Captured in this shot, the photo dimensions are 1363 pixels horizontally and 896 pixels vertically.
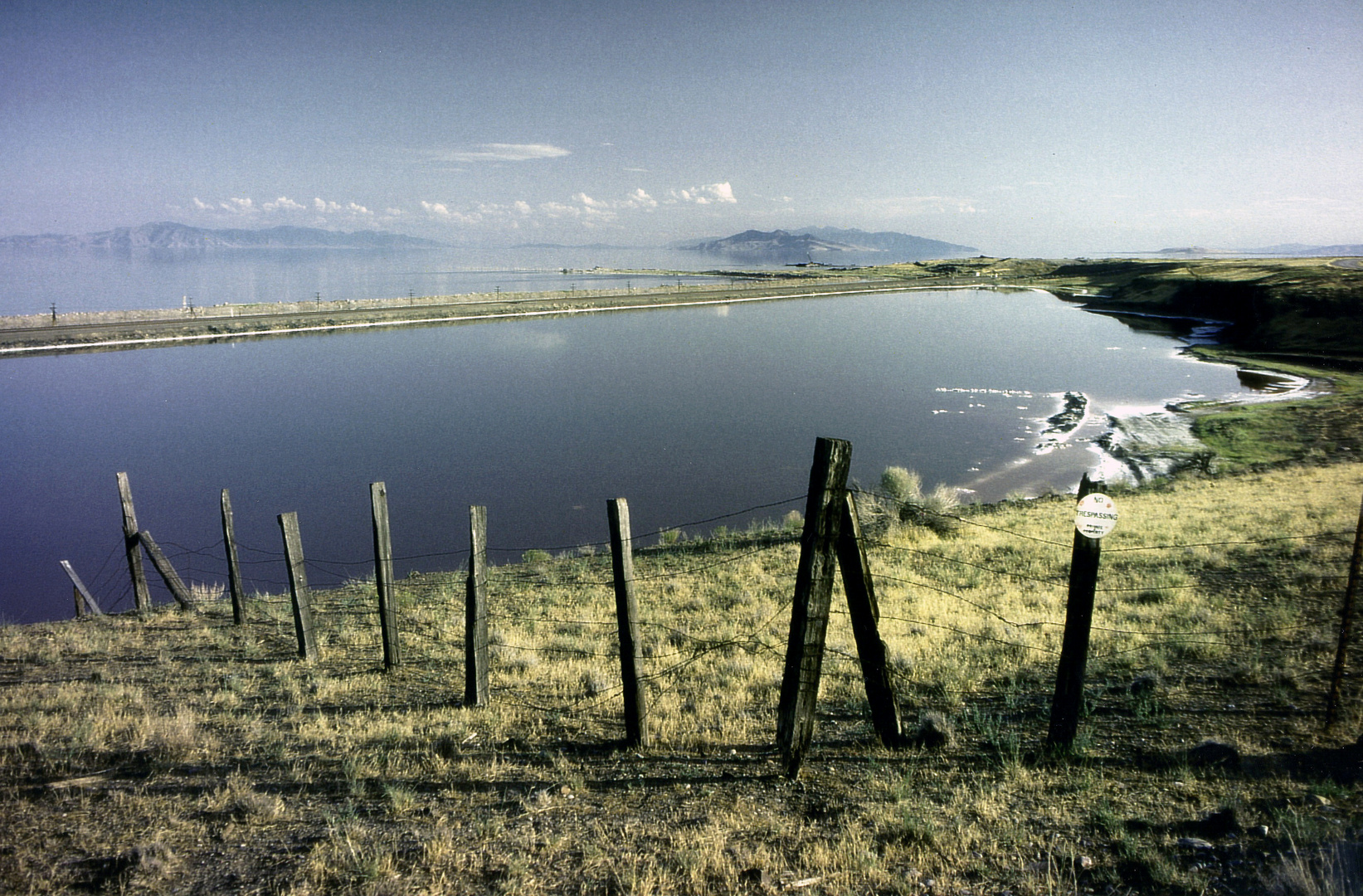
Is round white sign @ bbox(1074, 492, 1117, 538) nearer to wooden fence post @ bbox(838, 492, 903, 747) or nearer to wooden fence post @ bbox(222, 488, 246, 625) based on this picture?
wooden fence post @ bbox(838, 492, 903, 747)

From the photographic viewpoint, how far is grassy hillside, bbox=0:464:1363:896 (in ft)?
13.5

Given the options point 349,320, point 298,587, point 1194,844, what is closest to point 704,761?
point 1194,844

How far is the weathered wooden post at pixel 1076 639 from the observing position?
16.4 ft

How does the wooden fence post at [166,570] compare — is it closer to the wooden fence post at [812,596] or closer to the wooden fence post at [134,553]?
the wooden fence post at [134,553]

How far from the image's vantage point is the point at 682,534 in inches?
798

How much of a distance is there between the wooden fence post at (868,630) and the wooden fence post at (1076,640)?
1067 mm

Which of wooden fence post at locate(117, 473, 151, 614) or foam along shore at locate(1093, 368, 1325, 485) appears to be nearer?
wooden fence post at locate(117, 473, 151, 614)

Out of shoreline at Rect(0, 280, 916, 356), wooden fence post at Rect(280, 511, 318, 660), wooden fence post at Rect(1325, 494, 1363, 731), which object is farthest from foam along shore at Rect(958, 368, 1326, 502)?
shoreline at Rect(0, 280, 916, 356)

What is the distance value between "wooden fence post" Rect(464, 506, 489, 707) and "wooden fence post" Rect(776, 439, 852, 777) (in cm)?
309

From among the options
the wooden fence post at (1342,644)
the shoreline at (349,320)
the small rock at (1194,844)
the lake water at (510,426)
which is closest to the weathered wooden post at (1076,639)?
the small rock at (1194,844)

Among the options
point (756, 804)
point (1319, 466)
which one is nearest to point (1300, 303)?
point (1319, 466)

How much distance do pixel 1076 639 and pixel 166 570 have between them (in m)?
12.2

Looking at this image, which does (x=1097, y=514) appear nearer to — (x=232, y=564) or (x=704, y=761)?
(x=704, y=761)

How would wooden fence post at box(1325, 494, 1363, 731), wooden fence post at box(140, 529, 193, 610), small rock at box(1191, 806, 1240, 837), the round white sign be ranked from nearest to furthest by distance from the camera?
1. small rock at box(1191, 806, 1240, 837)
2. the round white sign
3. wooden fence post at box(1325, 494, 1363, 731)
4. wooden fence post at box(140, 529, 193, 610)
